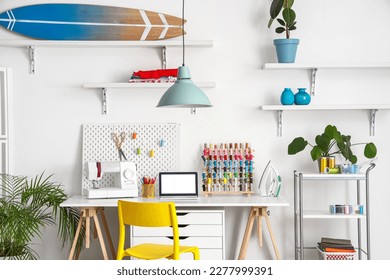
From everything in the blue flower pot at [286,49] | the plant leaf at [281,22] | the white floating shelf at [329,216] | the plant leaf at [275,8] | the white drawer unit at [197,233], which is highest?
the plant leaf at [275,8]

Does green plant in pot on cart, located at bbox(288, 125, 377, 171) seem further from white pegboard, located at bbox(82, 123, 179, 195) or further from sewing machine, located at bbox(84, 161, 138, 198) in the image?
sewing machine, located at bbox(84, 161, 138, 198)

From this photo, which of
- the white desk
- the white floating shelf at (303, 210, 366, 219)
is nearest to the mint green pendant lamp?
the white desk

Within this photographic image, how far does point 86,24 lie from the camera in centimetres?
478

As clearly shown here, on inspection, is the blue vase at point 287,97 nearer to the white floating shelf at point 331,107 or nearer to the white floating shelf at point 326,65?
the white floating shelf at point 331,107

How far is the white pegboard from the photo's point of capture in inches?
190

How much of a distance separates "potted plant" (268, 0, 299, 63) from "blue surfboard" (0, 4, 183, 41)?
2.17ft

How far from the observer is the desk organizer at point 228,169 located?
4.77m

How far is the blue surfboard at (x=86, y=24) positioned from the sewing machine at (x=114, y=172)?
2.92 ft

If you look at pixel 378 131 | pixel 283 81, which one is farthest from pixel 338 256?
pixel 283 81

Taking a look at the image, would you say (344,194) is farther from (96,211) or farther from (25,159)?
(25,159)

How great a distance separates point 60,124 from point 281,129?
156 cm

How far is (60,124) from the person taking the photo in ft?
15.9

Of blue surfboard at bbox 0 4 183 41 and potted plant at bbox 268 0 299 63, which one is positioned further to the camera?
blue surfboard at bbox 0 4 183 41

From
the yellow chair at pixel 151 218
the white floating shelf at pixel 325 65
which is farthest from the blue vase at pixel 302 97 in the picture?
the yellow chair at pixel 151 218
